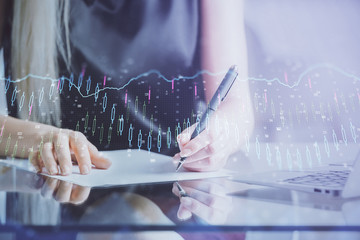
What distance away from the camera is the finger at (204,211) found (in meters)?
0.28

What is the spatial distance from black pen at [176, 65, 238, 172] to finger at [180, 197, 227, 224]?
0.18m

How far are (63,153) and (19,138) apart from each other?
0.14 m

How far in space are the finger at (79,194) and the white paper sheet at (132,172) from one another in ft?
0.06

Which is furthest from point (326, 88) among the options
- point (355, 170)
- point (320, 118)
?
point (355, 170)

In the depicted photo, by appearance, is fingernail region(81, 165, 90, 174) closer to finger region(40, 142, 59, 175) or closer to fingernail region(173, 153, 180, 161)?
finger region(40, 142, 59, 175)

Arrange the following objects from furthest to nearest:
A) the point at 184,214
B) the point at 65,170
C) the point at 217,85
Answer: the point at 217,85, the point at 65,170, the point at 184,214

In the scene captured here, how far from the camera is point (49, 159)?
48 centimetres

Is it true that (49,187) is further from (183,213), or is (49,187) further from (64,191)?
(183,213)

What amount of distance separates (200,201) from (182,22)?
1.92 feet

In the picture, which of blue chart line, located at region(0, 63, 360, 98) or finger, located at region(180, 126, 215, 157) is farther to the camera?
blue chart line, located at region(0, 63, 360, 98)

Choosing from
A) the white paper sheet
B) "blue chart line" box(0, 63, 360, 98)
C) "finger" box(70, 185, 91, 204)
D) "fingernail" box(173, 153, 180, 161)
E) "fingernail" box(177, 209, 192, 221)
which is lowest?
"fingernail" box(177, 209, 192, 221)

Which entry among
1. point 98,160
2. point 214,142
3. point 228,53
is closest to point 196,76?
point 228,53

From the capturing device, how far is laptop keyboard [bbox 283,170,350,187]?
0.33 meters

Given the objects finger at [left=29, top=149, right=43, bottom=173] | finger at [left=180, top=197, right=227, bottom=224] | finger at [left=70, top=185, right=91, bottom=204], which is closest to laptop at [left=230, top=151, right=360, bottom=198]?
finger at [left=180, top=197, right=227, bottom=224]
